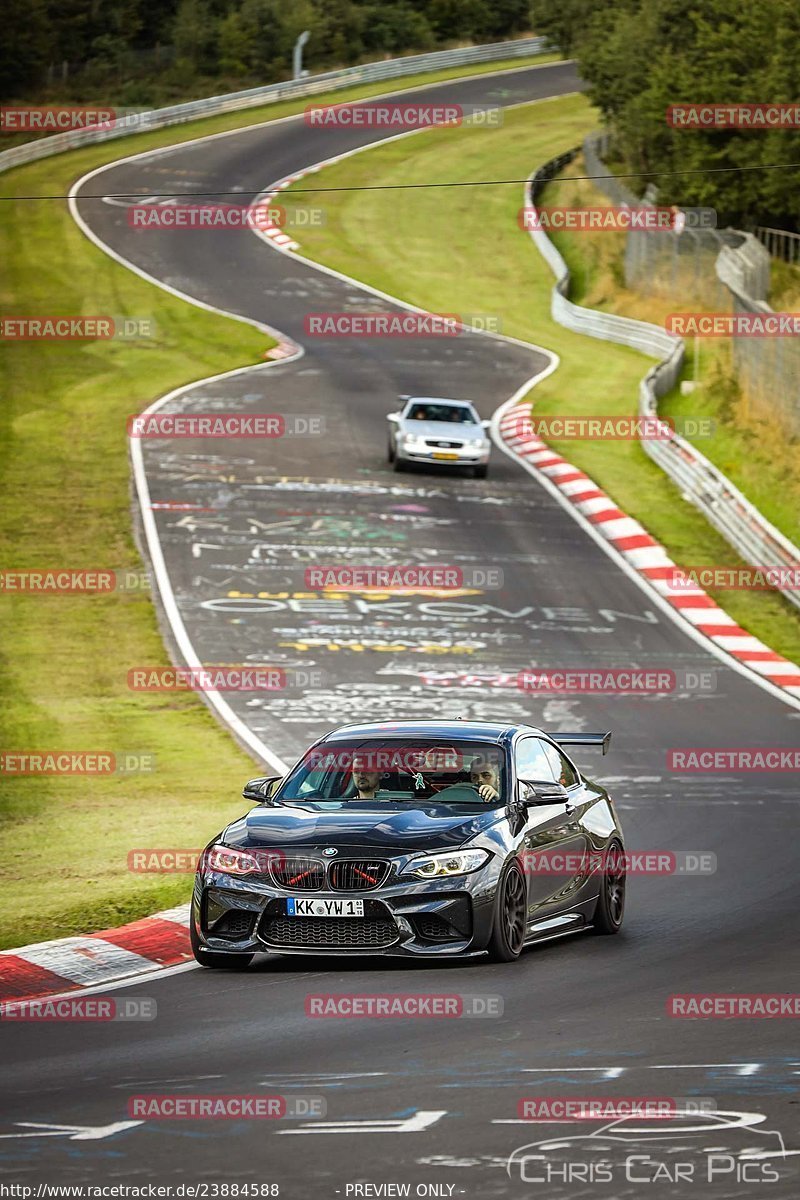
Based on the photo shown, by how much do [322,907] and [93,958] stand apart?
1.51 m

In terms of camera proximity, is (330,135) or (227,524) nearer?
(227,524)

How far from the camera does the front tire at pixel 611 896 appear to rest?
12523mm

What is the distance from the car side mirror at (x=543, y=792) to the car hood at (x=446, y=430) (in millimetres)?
24783

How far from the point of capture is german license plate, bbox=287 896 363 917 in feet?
35.6

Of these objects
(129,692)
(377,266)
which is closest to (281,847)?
A: (129,692)

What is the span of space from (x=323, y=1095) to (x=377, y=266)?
180ft

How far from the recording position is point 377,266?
61.5 metres

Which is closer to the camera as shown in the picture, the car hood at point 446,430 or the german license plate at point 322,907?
the german license plate at point 322,907

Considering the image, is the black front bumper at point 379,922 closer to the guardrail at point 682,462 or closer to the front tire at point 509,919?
the front tire at point 509,919

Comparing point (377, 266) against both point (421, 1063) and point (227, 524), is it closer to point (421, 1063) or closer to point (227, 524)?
point (227, 524)

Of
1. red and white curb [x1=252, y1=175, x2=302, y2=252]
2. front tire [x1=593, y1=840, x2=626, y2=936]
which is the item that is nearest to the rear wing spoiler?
front tire [x1=593, y1=840, x2=626, y2=936]

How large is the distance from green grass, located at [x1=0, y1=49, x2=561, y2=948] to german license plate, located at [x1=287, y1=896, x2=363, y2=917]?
6.45 ft

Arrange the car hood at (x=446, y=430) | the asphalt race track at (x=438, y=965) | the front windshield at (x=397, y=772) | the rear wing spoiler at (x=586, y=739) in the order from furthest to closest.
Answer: the car hood at (x=446, y=430) < the rear wing spoiler at (x=586, y=739) < the front windshield at (x=397, y=772) < the asphalt race track at (x=438, y=965)

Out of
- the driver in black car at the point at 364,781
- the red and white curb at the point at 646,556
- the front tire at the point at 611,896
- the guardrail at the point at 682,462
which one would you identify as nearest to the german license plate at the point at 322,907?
the driver in black car at the point at 364,781
